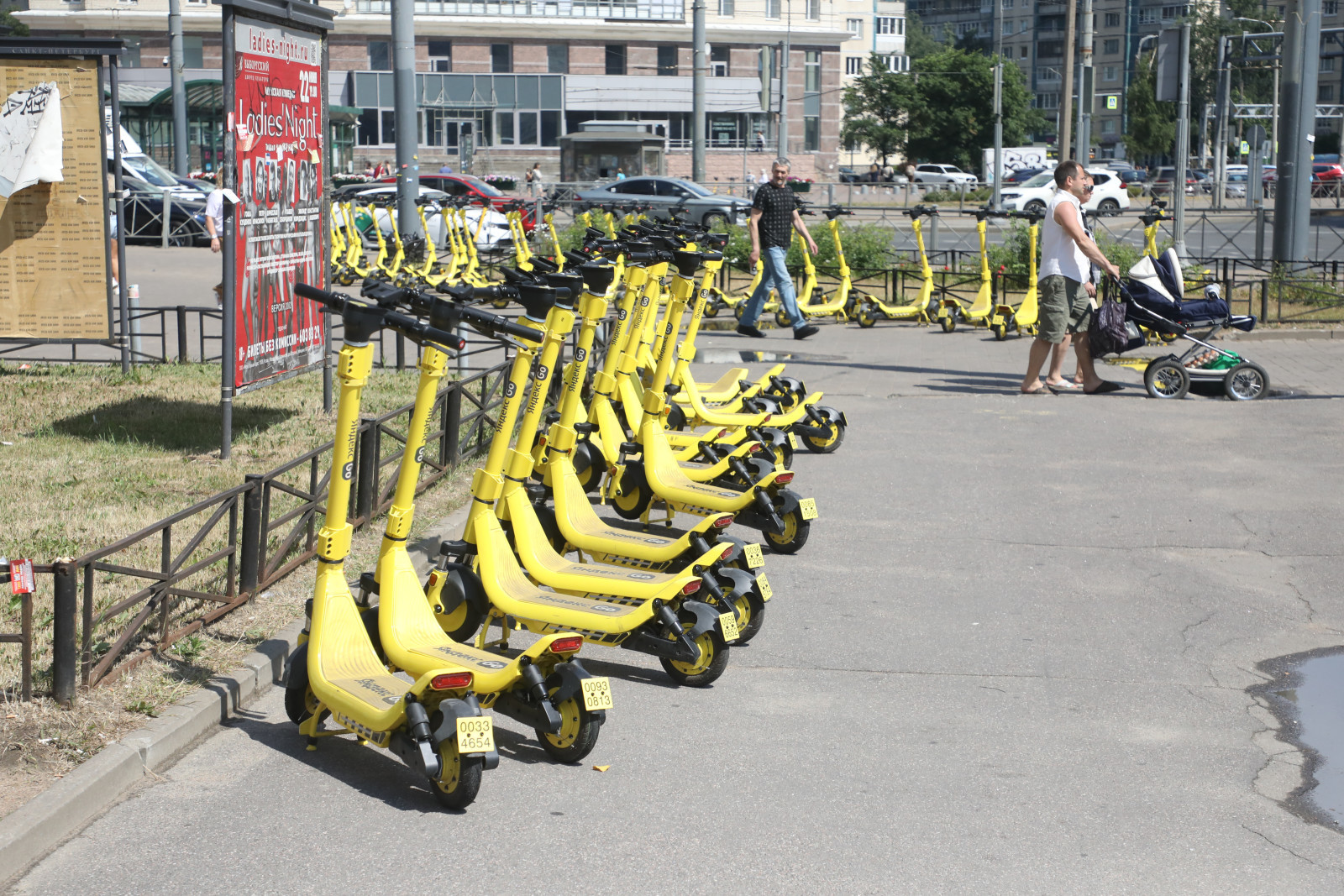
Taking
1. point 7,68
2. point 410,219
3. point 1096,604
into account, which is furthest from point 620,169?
point 1096,604

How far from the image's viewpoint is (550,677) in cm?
454

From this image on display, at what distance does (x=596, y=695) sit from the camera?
4.44m

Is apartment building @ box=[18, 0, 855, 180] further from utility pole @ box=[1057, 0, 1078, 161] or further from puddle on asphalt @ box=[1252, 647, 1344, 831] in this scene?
puddle on asphalt @ box=[1252, 647, 1344, 831]

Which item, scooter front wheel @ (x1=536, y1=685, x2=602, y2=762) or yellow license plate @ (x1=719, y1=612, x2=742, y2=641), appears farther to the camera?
yellow license plate @ (x1=719, y1=612, x2=742, y2=641)

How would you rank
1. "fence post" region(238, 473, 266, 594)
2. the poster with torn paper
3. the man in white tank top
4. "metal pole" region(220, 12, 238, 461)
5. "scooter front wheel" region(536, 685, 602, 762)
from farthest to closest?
the man in white tank top
the poster with torn paper
"metal pole" region(220, 12, 238, 461)
"fence post" region(238, 473, 266, 594)
"scooter front wheel" region(536, 685, 602, 762)

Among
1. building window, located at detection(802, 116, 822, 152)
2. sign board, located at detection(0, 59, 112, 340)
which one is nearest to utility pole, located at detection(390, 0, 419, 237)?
sign board, located at detection(0, 59, 112, 340)

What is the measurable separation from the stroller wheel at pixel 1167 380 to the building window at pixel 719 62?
5965 cm

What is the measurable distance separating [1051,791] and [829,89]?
71156 mm

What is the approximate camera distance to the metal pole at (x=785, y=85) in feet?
201

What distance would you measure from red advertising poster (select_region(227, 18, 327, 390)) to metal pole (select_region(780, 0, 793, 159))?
153 ft

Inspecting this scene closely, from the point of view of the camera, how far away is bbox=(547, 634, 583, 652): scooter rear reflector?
175 inches

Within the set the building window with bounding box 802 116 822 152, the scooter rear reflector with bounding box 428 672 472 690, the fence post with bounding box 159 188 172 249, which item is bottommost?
the scooter rear reflector with bounding box 428 672 472 690

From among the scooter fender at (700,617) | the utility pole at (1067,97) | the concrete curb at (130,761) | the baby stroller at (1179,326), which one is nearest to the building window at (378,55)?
the utility pole at (1067,97)

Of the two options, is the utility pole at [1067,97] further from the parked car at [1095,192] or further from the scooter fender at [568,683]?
the parked car at [1095,192]
